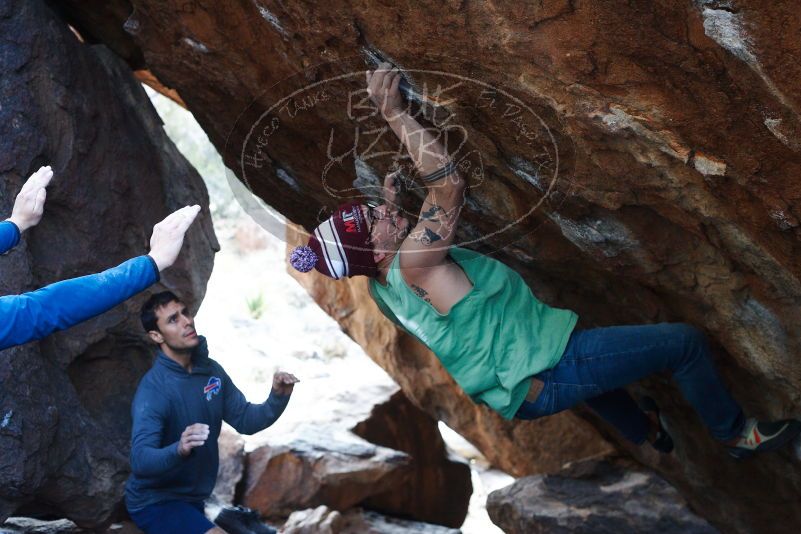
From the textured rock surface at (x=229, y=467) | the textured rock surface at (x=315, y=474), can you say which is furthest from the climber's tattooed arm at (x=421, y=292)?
the textured rock surface at (x=315, y=474)

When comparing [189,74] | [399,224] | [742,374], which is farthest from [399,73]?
[742,374]

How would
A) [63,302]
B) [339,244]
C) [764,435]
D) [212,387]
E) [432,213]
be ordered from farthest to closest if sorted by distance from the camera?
[212,387] < [764,435] < [339,244] < [432,213] < [63,302]

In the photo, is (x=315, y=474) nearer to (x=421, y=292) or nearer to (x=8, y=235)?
(x=421, y=292)

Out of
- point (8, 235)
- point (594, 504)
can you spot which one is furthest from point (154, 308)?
point (594, 504)

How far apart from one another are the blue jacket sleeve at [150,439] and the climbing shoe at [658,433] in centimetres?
232

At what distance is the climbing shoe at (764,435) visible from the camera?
4.15 m

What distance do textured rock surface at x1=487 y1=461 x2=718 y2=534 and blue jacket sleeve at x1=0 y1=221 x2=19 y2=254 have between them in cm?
340

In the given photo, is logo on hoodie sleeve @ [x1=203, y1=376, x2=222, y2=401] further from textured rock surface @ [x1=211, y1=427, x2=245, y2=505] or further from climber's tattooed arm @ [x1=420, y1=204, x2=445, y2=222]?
textured rock surface @ [x1=211, y1=427, x2=245, y2=505]

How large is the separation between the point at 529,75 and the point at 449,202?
0.58 metres

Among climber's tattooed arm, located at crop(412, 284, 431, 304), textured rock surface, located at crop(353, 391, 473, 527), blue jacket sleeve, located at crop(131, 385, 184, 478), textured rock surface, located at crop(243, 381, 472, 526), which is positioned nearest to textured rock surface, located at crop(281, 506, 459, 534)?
textured rock surface, located at crop(243, 381, 472, 526)

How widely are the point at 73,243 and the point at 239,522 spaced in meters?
1.61

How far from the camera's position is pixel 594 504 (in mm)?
5699

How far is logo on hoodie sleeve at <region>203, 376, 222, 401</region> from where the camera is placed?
4.52 m

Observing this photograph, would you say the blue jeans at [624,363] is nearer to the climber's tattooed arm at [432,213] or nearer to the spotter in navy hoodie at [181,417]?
the climber's tattooed arm at [432,213]
